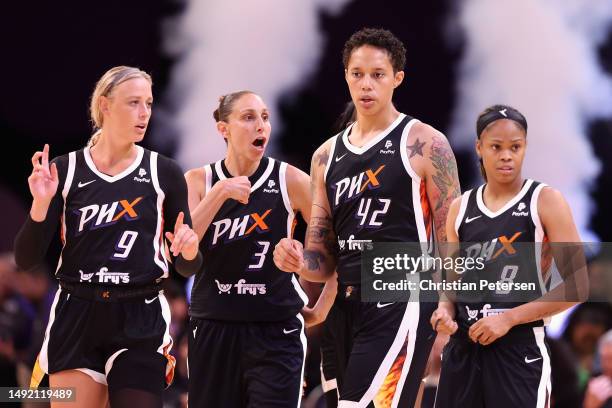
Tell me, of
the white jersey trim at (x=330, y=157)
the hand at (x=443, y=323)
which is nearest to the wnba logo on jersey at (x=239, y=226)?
the white jersey trim at (x=330, y=157)

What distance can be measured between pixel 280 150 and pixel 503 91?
6.66 ft

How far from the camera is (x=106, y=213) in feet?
16.4

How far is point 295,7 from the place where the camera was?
9.47 m

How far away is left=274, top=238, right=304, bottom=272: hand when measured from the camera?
5.15m

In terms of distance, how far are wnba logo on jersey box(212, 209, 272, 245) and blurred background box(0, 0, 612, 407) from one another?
3.02 metres

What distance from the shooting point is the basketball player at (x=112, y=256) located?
4898 millimetres

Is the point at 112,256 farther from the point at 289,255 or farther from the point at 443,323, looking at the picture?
the point at 443,323

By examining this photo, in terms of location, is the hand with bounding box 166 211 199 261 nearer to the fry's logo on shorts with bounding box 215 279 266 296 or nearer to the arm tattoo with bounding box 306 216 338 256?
the fry's logo on shorts with bounding box 215 279 266 296

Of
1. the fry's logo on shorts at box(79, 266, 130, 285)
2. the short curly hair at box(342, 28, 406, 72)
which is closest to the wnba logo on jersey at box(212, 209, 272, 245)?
the fry's logo on shorts at box(79, 266, 130, 285)

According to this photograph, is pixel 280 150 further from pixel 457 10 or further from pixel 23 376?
pixel 23 376

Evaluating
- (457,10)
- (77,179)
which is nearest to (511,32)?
(457,10)

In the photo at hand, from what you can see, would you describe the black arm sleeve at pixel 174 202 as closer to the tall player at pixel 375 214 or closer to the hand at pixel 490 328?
the tall player at pixel 375 214

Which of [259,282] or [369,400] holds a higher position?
[259,282]

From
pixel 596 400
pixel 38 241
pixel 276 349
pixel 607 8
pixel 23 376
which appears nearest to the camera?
pixel 38 241
